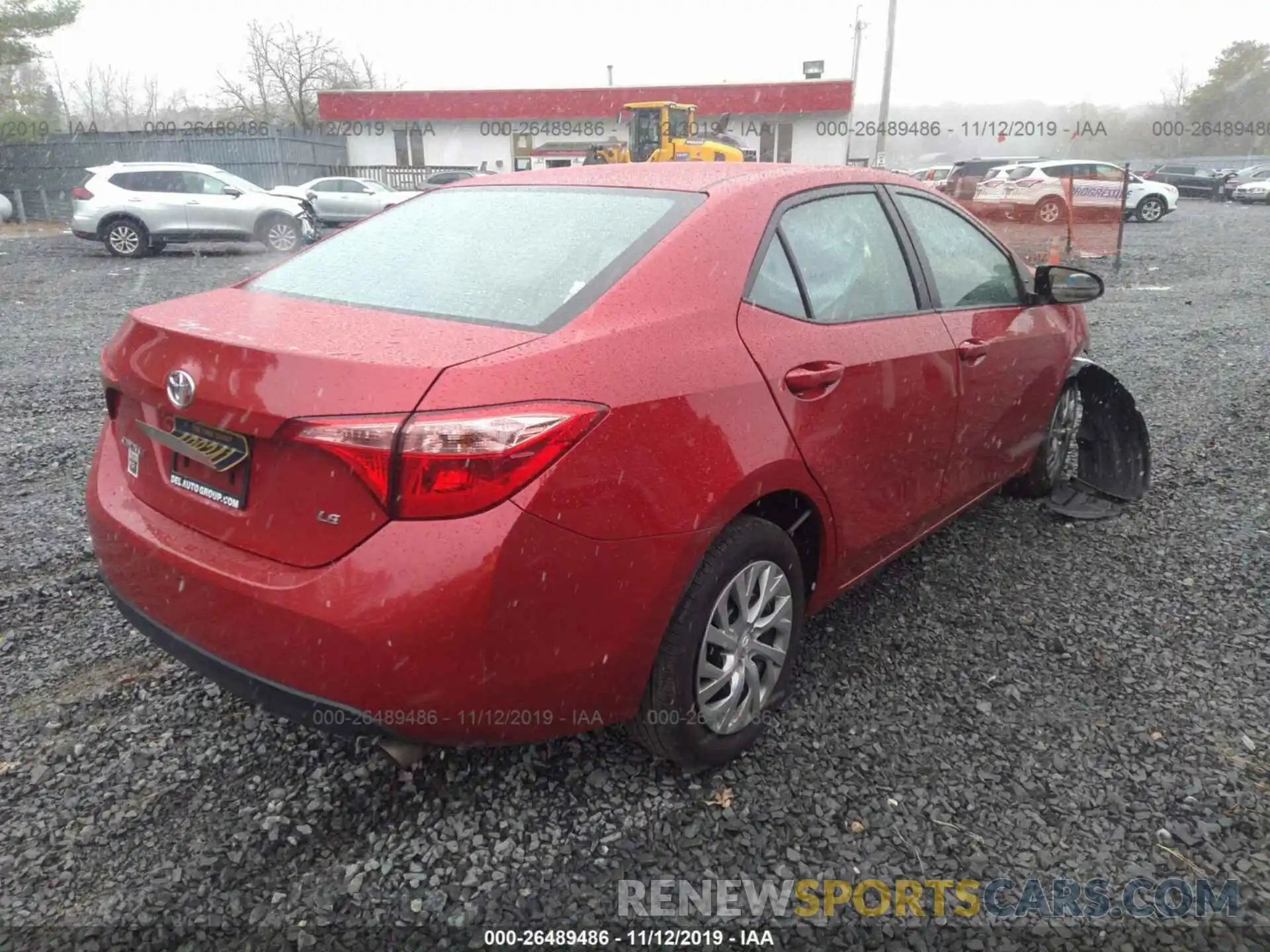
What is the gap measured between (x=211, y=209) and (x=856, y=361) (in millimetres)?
15797

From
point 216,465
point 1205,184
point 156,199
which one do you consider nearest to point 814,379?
point 216,465

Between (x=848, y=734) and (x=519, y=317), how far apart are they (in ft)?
5.04

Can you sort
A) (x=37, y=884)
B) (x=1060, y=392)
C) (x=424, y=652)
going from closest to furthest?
1. (x=424, y=652)
2. (x=37, y=884)
3. (x=1060, y=392)

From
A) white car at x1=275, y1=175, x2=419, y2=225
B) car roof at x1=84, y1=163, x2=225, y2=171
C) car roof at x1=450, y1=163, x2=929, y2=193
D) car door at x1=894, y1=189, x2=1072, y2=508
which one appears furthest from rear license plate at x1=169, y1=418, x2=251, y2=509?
white car at x1=275, y1=175, x2=419, y2=225

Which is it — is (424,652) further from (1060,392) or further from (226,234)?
(226,234)

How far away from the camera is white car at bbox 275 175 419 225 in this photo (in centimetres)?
2012

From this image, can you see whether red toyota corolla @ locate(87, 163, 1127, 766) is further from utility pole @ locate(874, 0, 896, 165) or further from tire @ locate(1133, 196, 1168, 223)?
utility pole @ locate(874, 0, 896, 165)

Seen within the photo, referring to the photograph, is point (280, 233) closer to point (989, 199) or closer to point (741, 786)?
point (989, 199)

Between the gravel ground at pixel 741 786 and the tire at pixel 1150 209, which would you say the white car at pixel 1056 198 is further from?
the gravel ground at pixel 741 786

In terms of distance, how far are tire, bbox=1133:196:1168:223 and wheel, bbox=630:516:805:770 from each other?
25.9m

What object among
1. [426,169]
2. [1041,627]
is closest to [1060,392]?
[1041,627]

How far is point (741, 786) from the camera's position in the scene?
2.35 m

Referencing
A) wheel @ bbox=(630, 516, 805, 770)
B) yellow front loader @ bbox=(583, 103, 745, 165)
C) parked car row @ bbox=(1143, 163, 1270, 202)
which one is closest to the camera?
wheel @ bbox=(630, 516, 805, 770)

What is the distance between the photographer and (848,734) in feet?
8.37
